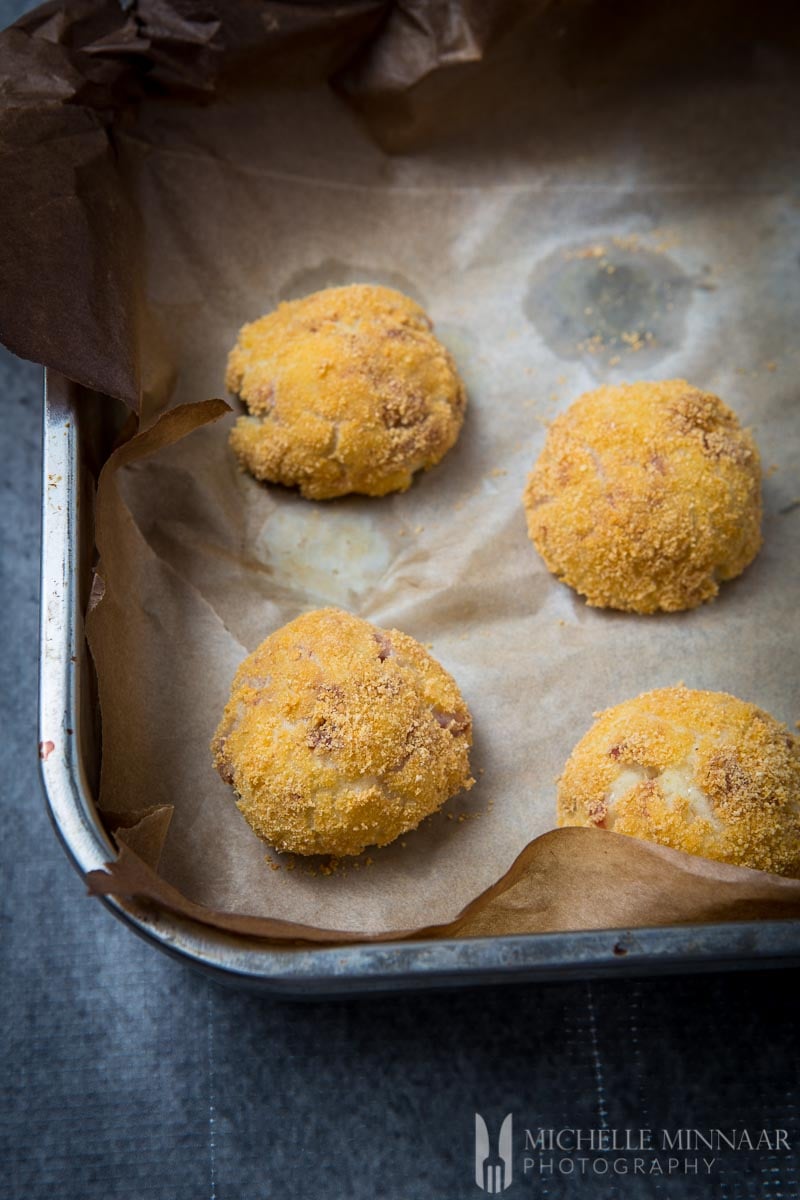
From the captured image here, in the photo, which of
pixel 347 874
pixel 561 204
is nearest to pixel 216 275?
pixel 561 204

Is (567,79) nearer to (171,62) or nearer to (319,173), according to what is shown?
(319,173)

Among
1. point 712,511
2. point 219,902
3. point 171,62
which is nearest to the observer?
point 219,902

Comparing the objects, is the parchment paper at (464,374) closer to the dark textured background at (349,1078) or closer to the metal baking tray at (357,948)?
the metal baking tray at (357,948)

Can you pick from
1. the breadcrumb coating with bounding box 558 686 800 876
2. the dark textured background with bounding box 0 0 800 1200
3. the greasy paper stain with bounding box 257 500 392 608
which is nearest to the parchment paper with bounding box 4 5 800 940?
the greasy paper stain with bounding box 257 500 392 608

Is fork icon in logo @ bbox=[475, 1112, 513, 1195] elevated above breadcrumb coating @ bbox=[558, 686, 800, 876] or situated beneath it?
situated beneath

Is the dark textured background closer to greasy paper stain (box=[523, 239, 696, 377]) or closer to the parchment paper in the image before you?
the parchment paper

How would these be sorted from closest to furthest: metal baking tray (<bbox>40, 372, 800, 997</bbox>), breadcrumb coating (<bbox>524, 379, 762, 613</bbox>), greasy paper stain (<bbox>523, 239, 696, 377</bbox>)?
1. metal baking tray (<bbox>40, 372, 800, 997</bbox>)
2. breadcrumb coating (<bbox>524, 379, 762, 613</bbox>)
3. greasy paper stain (<bbox>523, 239, 696, 377</bbox>)

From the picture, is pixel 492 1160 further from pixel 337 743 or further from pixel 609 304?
pixel 609 304

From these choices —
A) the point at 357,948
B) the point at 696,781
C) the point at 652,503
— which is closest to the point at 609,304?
the point at 652,503
